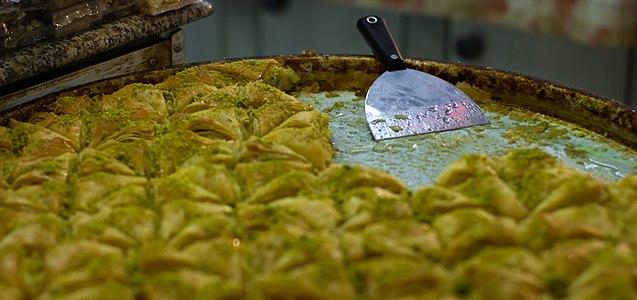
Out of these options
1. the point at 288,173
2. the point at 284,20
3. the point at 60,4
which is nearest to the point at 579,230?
the point at 288,173

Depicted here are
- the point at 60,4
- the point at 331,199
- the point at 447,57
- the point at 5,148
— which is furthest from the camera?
the point at 447,57

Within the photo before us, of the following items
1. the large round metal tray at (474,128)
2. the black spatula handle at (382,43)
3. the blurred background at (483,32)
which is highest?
the black spatula handle at (382,43)

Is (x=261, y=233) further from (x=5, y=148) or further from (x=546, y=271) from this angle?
(x=5, y=148)

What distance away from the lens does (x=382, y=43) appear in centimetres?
216

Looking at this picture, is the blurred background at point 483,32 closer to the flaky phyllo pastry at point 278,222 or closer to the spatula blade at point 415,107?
the spatula blade at point 415,107

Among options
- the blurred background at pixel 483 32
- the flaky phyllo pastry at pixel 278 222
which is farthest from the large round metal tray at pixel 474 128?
the blurred background at pixel 483 32

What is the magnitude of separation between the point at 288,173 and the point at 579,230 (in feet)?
1.85

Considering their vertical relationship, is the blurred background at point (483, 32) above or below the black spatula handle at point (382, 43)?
below

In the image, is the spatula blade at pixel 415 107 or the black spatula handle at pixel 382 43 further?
the black spatula handle at pixel 382 43

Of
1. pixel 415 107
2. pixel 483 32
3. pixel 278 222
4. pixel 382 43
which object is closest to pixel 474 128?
pixel 415 107

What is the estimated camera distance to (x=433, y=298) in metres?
1.08

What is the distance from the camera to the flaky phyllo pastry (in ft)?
3.64

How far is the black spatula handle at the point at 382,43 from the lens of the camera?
209 cm

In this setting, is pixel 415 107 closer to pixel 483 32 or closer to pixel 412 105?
pixel 412 105
